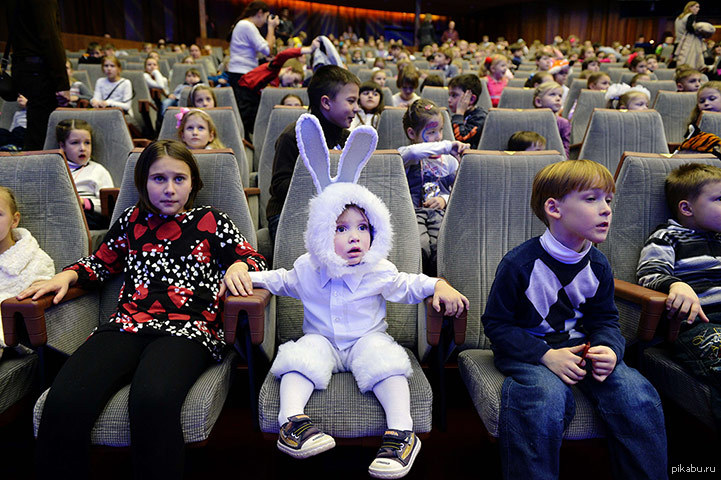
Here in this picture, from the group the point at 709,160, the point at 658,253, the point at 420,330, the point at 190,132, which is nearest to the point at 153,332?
the point at 420,330

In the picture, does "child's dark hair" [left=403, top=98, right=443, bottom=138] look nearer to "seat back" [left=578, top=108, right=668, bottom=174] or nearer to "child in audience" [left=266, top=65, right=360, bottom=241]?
"child in audience" [left=266, top=65, right=360, bottom=241]

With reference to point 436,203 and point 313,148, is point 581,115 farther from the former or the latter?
point 313,148

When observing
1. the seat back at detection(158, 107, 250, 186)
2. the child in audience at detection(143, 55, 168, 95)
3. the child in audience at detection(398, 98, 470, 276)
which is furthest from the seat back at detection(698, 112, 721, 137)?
the child in audience at detection(143, 55, 168, 95)

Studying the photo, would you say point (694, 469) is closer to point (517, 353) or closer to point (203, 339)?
point (517, 353)

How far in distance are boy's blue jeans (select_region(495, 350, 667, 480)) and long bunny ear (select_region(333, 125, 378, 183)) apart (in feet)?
2.21

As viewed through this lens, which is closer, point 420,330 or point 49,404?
point 49,404

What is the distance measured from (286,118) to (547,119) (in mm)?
1313

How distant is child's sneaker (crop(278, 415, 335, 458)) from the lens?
1061 millimetres

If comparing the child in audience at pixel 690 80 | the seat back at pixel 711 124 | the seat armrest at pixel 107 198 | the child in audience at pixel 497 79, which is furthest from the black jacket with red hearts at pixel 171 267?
the child in audience at pixel 690 80

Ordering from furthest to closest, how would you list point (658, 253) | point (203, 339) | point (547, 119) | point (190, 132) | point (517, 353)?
point (547, 119), point (190, 132), point (658, 253), point (203, 339), point (517, 353)

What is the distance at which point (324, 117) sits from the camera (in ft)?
6.79

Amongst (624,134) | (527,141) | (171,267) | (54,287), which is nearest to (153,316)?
(171,267)

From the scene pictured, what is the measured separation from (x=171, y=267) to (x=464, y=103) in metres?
2.35

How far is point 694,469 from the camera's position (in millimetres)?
1367
